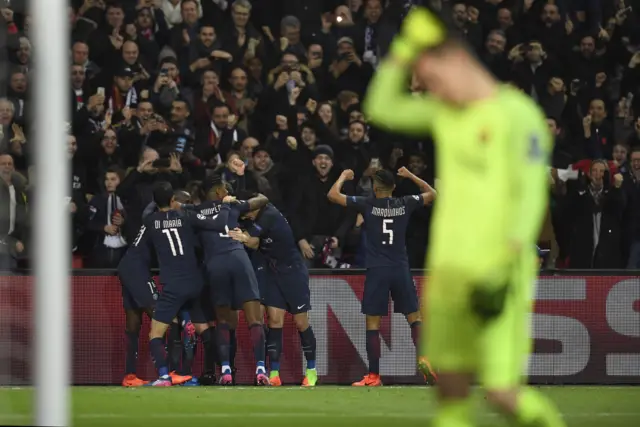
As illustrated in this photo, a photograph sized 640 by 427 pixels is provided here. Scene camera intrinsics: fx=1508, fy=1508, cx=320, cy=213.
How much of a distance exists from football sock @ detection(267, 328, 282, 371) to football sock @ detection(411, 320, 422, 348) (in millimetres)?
1247

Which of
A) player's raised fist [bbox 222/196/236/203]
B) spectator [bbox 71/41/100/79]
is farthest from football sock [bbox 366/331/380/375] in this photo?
spectator [bbox 71/41/100/79]

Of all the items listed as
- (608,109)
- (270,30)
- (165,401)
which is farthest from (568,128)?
(165,401)

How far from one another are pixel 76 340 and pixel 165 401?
2413 mm

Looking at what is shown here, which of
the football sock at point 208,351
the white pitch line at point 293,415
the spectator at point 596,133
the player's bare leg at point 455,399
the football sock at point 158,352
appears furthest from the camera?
the spectator at point 596,133

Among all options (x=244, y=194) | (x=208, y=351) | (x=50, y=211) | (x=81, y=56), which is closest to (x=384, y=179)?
(x=244, y=194)

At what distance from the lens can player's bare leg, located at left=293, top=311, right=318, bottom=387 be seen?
13961 mm

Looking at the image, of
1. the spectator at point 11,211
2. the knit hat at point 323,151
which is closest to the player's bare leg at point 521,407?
the spectator at point 11,211

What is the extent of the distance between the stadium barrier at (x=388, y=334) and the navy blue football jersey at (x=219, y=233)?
3.31 ft

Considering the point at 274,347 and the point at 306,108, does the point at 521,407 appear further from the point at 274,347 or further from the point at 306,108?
the point at 306,108

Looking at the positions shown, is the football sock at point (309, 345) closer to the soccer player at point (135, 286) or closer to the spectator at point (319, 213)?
the spectator at point (319, 213)

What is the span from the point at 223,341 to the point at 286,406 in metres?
2.05

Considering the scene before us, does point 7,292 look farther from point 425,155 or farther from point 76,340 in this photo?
point 425,155

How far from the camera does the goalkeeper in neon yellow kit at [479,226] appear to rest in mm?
5840

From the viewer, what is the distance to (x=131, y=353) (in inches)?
554
